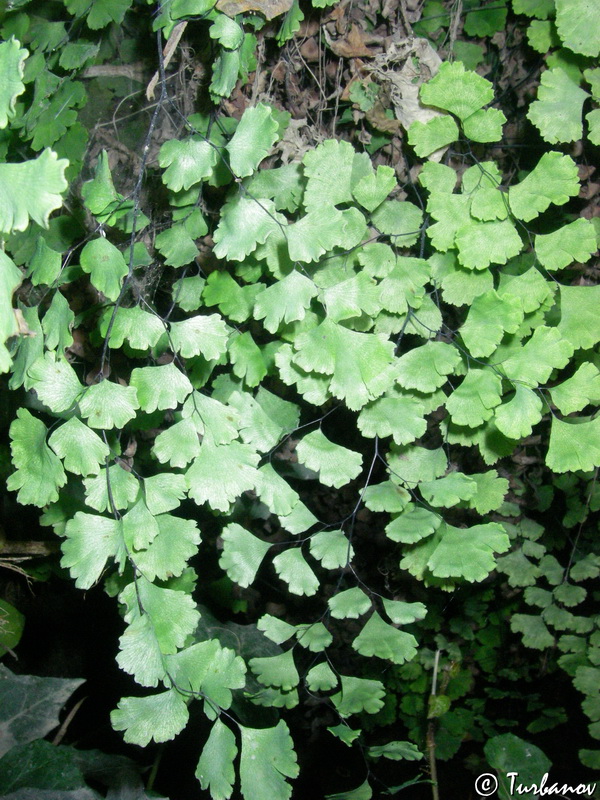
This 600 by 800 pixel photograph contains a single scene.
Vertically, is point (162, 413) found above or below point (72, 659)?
above

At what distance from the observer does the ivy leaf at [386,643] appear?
0.98 meters

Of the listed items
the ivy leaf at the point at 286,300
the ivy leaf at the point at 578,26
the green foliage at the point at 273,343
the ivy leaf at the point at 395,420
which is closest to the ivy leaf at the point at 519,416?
the green foliage at the point at 273,343

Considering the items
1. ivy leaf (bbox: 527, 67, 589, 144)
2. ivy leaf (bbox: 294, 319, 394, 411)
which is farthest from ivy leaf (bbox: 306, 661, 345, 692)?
ivy leaf (bbox: 527, 67, 589, 144)

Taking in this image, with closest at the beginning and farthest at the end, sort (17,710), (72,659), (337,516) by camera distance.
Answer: (17,710) → (337,516) → (72,659)

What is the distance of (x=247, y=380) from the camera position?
0.99 metres

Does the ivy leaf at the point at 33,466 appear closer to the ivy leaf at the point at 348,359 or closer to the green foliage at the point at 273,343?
the green foliage at the point at 273,343

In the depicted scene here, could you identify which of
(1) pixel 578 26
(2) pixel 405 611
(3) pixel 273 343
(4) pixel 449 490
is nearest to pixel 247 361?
(3) pixel 273 343

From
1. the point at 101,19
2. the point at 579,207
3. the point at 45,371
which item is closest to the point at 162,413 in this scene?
the point at 45,371

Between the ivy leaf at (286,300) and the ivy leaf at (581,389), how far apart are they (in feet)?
1.39

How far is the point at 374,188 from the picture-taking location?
92 cm

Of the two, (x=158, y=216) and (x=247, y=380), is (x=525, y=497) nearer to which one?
(x=247, y=380)

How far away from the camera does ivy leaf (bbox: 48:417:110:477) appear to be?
0.83m

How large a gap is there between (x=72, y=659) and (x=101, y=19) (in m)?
1.57

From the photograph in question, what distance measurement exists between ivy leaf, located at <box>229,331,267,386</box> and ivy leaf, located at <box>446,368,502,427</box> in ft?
1.01
